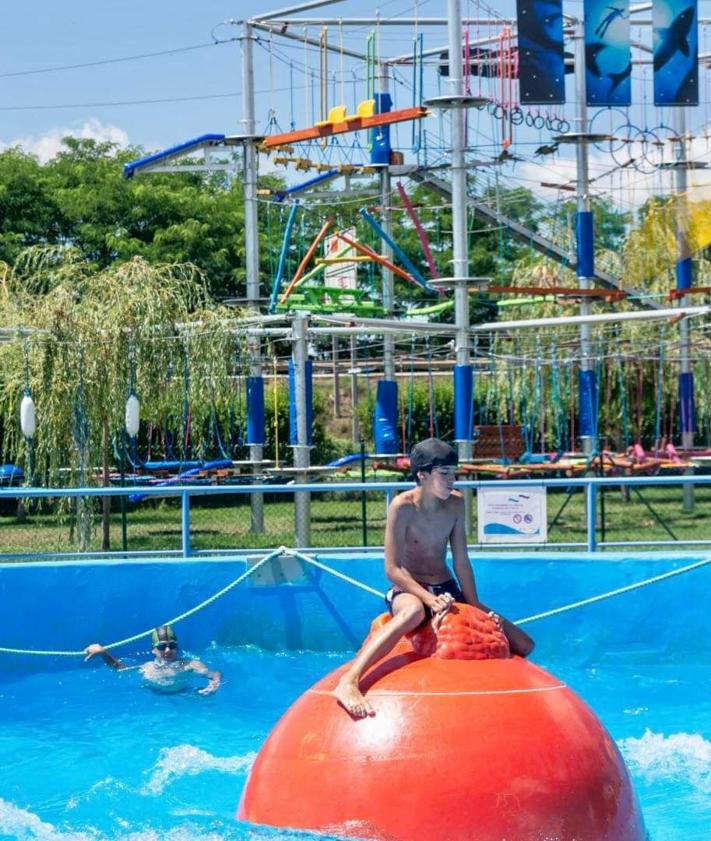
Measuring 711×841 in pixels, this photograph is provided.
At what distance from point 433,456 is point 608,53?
643 inches

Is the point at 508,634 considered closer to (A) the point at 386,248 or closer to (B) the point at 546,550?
(B) the point at 546,550

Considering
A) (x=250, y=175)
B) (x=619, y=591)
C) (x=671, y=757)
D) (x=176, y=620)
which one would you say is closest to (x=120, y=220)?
(x=250, y=175)

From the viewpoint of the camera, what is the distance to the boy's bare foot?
725cm

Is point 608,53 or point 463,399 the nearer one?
point 463,399

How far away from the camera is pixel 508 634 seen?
8125 millimetres

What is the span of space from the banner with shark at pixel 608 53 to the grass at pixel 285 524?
22.1ft

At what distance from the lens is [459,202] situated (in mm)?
20984

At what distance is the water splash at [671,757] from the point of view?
1021 centimetres

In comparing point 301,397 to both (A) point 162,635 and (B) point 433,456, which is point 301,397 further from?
(B) point 433,456

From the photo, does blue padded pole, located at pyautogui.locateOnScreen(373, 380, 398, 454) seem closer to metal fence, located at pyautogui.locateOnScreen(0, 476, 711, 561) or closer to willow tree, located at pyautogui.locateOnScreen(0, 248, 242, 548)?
metal fence, located at pyautogui.locateOnScreen(0, 476, 711, 561)

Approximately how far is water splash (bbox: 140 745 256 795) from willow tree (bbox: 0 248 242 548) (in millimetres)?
8677

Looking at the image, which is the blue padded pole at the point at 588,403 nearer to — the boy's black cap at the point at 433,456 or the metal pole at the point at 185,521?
the metal pole at the point at 185,521

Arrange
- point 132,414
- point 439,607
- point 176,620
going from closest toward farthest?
1. point 439,607
2. point 176,620
3. point 132,414

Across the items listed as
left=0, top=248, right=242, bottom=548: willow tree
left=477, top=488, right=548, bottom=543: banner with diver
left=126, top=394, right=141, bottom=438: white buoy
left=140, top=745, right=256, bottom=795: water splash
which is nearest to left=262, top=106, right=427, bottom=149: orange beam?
left=0, top=248, right=242, bottom=548: willow tree
